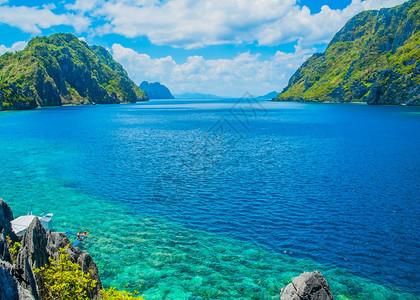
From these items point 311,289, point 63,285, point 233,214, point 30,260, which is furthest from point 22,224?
point 311,289

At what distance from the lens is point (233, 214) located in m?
44.8

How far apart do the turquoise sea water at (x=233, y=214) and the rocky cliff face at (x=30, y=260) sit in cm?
588

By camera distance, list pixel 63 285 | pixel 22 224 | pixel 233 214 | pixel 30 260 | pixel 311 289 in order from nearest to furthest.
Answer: pixel 63 285 < pixel 311 289 < pixel 30 260 < pixel 22 224 < pixel 233 214

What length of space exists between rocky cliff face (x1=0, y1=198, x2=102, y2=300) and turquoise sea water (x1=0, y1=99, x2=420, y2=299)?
5.88m

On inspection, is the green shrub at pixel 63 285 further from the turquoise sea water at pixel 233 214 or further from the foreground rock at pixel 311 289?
the foreground rock at pixel 311 289

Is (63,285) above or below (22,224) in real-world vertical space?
above

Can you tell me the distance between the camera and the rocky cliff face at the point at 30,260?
484 inches

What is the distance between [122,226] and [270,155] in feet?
184

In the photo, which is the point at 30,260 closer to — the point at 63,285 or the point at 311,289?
the point at 63,285

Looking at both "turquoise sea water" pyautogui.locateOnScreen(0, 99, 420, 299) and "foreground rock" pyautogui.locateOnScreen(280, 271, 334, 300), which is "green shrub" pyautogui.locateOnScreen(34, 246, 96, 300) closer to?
"turquoise sea water" pyautogui.locateOnScreen(0, 99, 420, 299)

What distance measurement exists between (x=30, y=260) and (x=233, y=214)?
95.3 ft

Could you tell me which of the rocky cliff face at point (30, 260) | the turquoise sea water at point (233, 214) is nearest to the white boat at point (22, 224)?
the turquoise sea water at point (233, 214)

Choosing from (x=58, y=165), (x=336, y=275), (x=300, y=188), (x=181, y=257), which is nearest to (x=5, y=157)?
(x=58, y=165)

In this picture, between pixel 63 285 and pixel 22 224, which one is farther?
pixel 22 224
